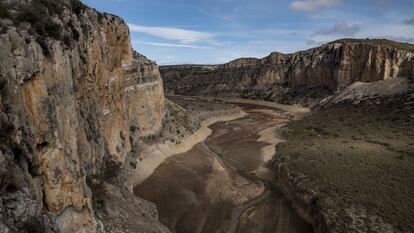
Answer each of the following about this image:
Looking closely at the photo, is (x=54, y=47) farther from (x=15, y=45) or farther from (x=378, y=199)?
(x=378, y=199)

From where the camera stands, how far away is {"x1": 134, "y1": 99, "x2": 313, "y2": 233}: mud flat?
26.0 meters

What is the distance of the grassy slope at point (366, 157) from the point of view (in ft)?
81.7

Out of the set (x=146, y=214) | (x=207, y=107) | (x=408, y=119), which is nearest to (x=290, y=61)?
(x=207, y=107)

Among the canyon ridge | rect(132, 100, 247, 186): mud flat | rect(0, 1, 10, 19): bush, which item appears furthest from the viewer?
rect(132, 100, 247, 186): mud flat

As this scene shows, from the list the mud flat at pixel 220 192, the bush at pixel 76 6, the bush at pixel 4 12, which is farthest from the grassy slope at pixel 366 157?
the bush at pixel 4 12

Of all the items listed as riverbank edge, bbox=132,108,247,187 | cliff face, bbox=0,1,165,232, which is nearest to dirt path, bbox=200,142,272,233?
cliff face, bbox=0,1,165,232

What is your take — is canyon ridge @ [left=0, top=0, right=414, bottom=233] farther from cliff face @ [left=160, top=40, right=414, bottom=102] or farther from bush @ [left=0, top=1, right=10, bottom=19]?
cliff face @ [left=160, top=40, right=414, bottom=102]

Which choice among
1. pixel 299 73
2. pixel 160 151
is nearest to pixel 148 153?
pixel 160 151

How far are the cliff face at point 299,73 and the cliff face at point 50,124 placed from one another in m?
71.8

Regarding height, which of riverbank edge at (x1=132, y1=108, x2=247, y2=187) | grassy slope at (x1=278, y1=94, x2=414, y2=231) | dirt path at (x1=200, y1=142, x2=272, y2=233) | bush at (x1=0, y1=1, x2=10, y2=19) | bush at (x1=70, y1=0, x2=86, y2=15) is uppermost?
bush at (x1=70, y1=0, x2=86, y2=15)

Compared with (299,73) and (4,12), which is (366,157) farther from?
(299,73)

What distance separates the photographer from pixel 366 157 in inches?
1363

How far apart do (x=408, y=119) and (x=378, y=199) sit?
3194 centimetres

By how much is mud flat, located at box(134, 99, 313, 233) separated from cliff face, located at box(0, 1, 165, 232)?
3.99 m
